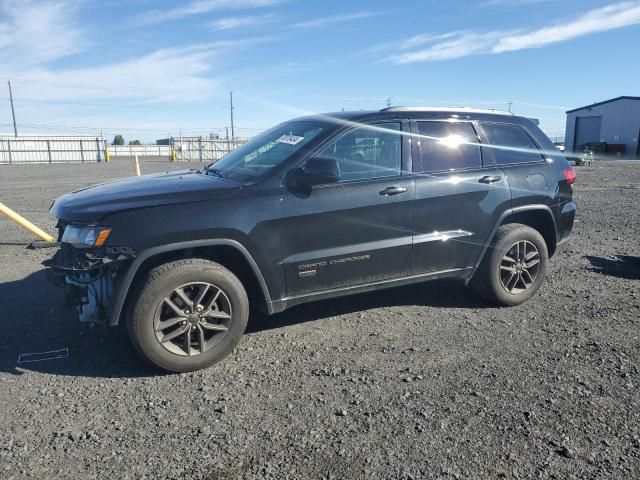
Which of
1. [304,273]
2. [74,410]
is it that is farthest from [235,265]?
[74,410]

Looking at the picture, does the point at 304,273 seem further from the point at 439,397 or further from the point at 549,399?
the point at 549,399

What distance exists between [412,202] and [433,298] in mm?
1425

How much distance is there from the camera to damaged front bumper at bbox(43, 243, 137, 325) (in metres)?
3.36

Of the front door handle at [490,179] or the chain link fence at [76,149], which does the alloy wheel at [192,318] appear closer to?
the front door handle at [490,179]

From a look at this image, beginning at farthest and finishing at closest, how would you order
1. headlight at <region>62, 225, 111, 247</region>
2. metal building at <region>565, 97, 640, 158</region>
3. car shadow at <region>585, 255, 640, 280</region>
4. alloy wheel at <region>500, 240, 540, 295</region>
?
metal building at <region>565, 97, 640, 158</region> < car shadow at <region>585, 255, 640, 280</region> < alloy wheel at <region>500, 240, 540, 295</region> < headlight at <region>62, 225, 111, 247</region>

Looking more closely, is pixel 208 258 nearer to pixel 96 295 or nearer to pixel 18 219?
pixel 96 295

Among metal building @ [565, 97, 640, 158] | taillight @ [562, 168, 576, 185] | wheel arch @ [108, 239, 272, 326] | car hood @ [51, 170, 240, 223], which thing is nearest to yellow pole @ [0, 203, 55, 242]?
car hood @ [51, 170, 240, 223]

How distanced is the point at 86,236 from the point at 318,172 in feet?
5.68

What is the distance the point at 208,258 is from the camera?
12.5 feet

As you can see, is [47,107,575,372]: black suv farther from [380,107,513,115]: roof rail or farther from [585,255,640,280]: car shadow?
[585,255,640,280]: car shadow

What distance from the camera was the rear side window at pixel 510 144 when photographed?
15.9 ft

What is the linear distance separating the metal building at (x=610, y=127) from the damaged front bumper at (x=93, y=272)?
48312mm

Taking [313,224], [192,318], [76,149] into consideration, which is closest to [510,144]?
[313,224]

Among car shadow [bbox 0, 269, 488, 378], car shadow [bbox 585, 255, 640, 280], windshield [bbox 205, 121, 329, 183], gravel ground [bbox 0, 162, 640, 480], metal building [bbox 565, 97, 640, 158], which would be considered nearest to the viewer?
gravel ground [bbox 0, 162, 640, 480]
